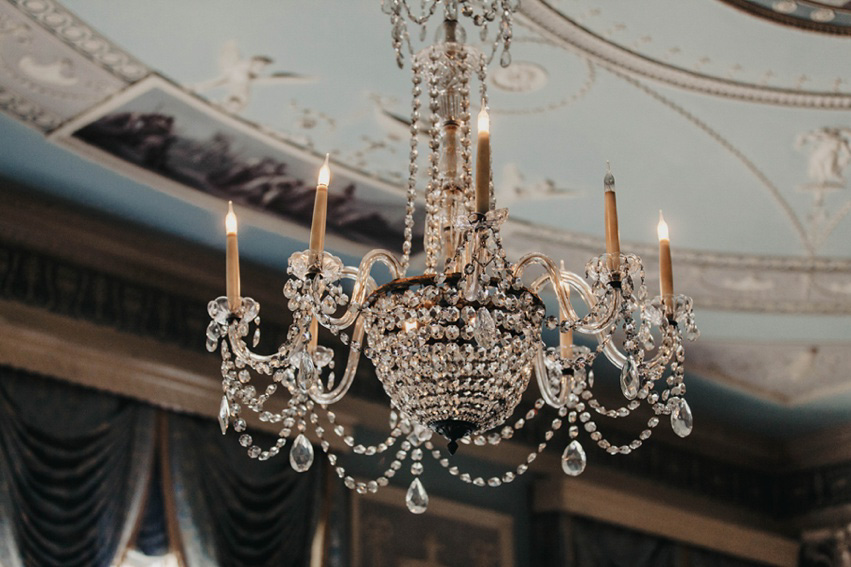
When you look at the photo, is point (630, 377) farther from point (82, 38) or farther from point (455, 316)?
point (82, 38)

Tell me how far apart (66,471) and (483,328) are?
10.6 ft

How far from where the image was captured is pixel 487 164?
2.78 metres

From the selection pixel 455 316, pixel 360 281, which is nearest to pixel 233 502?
pixel 360 281

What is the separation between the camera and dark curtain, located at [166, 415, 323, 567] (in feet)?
18.9

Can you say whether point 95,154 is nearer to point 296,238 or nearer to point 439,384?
point 296,238

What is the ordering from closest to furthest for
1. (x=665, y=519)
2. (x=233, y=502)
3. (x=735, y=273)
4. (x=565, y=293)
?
(x=565, y=293)
(x=233, y=502)
(x=735, y=273)
(x=665, y=519)

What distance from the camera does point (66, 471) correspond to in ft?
17.9

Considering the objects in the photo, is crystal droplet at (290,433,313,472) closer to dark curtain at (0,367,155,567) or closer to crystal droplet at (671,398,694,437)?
crystal droplet at (671,398,694,437)

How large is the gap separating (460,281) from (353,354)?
52cm

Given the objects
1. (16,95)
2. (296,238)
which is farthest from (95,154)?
(296,238)

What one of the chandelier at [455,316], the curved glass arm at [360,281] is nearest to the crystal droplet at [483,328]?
the chandelier at [455,316]

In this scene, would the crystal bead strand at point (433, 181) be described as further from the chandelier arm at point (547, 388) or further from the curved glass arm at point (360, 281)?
the chandelier arm at point (547, 388)

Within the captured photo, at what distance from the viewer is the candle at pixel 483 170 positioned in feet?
8.81

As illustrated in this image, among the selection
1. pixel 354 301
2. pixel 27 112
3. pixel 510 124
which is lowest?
pixel 354 301
